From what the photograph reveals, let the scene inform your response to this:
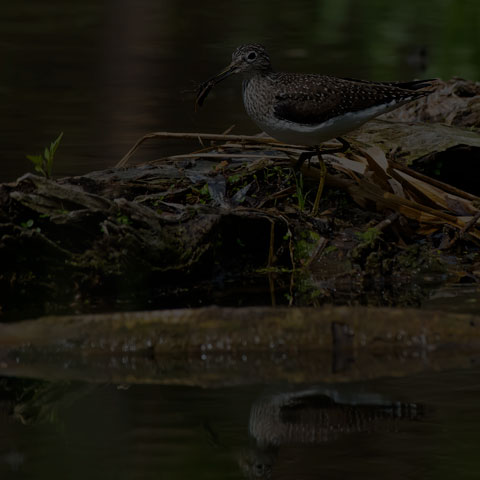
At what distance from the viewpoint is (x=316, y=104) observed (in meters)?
9.84

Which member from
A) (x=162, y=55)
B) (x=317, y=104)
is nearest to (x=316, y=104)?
(x=317, y=104)

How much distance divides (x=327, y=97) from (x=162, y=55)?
11080mm

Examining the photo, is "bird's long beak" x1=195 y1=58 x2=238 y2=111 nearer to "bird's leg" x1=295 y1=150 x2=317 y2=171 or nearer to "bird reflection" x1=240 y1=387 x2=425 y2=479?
"bird's leg" x1=295 y1=150 x2=317 y2=171

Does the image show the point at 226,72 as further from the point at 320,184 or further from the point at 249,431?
the point at 249,431

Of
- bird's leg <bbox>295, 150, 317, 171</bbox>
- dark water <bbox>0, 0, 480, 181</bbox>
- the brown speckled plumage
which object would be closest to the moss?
bird's leg <bbox>295, 150, 317, 171</bbox>

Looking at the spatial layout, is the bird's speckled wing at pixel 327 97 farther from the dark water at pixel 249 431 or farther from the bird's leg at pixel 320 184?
the dark water at pixel 249 431

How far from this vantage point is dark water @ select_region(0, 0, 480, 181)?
1459 centimetres

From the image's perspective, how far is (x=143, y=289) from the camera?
8.90m

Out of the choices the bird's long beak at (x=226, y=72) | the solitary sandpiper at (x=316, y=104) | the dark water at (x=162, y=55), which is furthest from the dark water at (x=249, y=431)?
the dark water at (x=162, y=55)

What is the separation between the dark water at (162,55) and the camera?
14.6 metres

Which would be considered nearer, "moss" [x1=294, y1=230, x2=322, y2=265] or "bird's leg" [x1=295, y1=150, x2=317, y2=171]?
"moss" [x1=294, y1=230, x2=322, y2=265]

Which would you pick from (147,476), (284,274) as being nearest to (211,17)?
(284,274)

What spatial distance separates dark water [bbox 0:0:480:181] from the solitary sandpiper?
1.28m

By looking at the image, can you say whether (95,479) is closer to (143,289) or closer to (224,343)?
(224,343)
